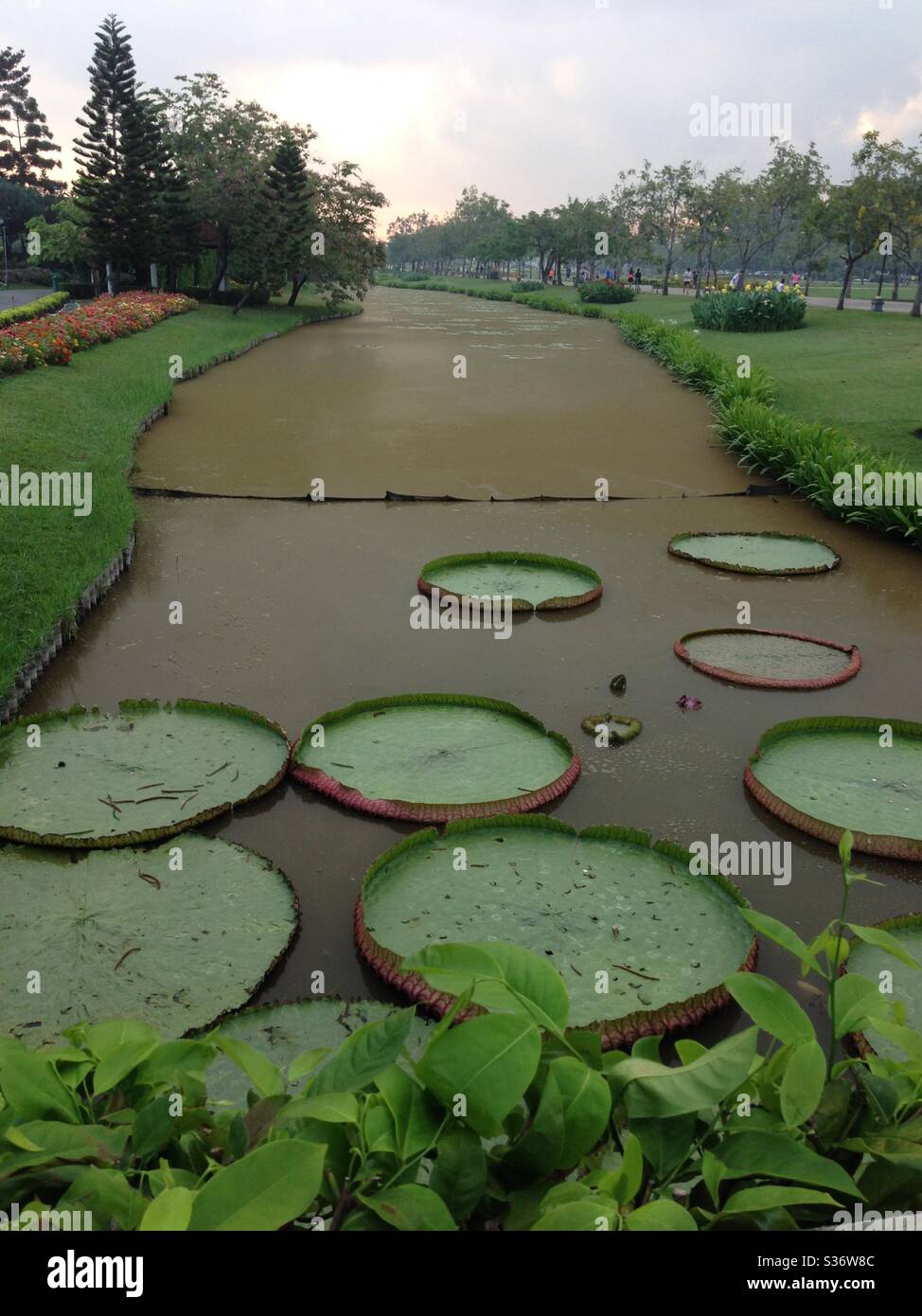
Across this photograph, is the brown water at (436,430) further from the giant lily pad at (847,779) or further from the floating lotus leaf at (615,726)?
the giant lily pad at (847,779)

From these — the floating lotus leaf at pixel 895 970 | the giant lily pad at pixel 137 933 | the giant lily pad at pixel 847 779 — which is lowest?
the floating lotus leaf at pixel 895 970

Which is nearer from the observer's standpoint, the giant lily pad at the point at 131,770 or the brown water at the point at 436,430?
the giant lily pad at the point at 131,770

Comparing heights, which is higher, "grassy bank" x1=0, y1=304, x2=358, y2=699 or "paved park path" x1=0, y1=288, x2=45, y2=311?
"paved park path" x1=0, y1=288, x2=45, y2=311

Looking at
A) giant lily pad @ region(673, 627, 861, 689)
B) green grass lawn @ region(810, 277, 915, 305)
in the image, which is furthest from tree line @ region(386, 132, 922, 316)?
giant lily pad @ region(673, 627, 861, 689)

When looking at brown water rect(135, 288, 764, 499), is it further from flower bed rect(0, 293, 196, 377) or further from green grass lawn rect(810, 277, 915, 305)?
green grass lawn rect(810, 277, 915, 305)

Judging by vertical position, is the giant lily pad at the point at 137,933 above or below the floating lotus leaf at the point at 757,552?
below

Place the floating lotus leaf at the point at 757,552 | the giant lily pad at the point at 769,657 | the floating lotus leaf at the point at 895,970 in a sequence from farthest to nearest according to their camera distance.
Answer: the floating lotus leaf at the point at 757,552, the giant lily pad at the point at 769,657, the floating lotus leaf at the point at 895,970

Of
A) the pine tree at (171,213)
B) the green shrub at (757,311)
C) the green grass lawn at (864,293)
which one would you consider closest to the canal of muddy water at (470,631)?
the green shrub at (757,311)

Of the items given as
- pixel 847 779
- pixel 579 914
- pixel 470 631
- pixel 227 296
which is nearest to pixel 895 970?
pixel 579 914

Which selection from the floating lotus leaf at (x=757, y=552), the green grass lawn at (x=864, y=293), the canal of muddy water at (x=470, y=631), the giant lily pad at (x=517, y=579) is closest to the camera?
the canal of muddy water at (x=470, y=631)

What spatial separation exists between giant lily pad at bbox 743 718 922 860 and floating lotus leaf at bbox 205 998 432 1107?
1862 millimetres

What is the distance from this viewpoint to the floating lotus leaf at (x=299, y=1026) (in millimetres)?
2523

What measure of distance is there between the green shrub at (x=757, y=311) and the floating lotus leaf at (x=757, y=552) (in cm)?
1575

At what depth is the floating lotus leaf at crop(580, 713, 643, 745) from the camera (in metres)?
4.44
